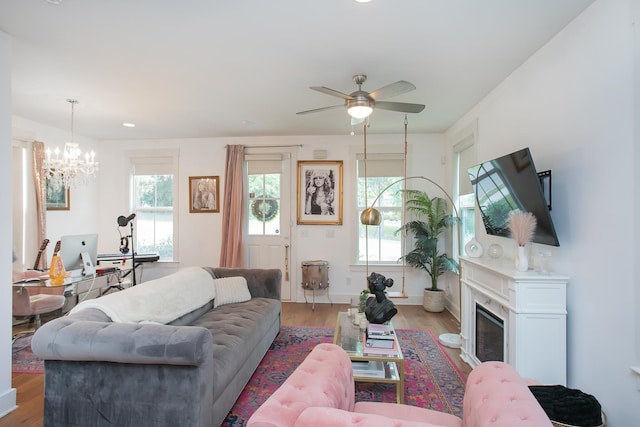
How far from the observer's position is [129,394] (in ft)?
5.83

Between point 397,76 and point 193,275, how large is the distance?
2.68 m

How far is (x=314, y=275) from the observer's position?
4898 mm

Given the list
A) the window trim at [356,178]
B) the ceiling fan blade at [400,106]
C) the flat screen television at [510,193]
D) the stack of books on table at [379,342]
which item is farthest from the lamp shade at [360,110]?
the window trim at [356,178]

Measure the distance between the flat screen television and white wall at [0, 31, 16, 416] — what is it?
356cm

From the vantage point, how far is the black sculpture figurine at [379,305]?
8.45ft

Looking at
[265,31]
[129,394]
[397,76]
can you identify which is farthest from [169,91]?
[129,394]

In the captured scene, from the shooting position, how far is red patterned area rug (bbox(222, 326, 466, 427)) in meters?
2.38

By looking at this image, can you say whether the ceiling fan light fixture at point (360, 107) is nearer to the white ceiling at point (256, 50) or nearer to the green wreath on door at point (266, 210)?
the white ceiling at point (256, 50)

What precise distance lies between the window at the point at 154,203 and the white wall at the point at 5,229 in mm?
3249

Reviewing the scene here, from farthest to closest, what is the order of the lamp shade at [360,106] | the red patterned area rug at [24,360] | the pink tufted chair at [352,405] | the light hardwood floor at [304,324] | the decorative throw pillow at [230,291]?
the decorative throw pillow at [230,291] < the red patterned area rug at [24,360] < the lamp shade at [360,106] < the light hardwood floor at [304,324] < the pink tufted chair at [352,405]

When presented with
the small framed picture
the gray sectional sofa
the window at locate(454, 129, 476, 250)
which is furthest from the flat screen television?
the small framed picture

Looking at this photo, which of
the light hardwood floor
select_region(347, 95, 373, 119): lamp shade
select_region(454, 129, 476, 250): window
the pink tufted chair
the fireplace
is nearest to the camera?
the pink tufted chair

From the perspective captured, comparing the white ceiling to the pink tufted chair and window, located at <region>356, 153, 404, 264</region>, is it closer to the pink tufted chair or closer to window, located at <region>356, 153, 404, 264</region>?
window, located at <region>356, 153, 404, 264</region>

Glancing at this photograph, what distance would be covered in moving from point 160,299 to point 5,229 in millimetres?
1124
